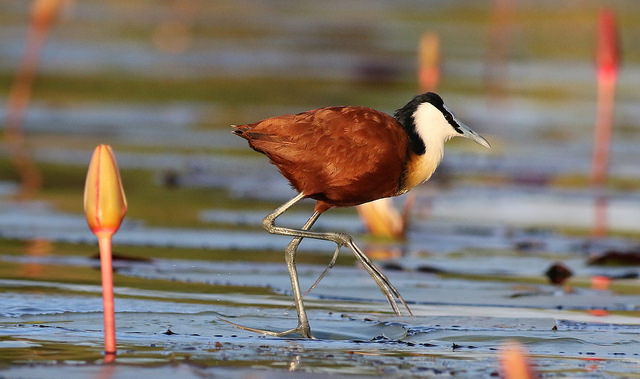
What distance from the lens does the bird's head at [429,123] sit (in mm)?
7180

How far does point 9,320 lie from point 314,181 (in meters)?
1.71

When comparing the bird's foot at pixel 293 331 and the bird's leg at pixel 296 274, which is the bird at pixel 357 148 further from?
the bird's foot at pixel 293 331

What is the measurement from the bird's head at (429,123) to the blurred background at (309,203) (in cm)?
97

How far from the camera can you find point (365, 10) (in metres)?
41.9

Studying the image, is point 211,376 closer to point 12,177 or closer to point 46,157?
point 12,177

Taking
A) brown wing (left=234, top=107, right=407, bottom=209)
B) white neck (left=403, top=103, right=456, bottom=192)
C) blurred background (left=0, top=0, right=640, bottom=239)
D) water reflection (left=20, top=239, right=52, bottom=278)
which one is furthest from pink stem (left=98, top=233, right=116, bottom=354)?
blurred background (left=0, top=0, right=640, bottom=239)

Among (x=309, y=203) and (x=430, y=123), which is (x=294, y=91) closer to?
(x=309, y=203)

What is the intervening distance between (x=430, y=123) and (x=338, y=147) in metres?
0.51

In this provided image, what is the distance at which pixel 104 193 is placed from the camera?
17.5 feet

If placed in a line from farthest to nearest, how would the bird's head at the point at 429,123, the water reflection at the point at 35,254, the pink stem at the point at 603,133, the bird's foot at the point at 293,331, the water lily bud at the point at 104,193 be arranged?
the pink stem at the point at 603,133 → the water reflection at the point at 35,254 → the bird's head at the point at 429,123 → the bird's foot at the point at 293,331 → the water lily bud at the point at 104,193

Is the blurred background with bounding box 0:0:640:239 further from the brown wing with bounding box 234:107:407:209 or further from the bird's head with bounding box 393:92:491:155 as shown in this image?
the bird's head with bounding box 393:92:491:155

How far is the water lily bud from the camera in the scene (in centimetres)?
527

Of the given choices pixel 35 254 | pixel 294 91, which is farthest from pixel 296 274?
pixel 294 91

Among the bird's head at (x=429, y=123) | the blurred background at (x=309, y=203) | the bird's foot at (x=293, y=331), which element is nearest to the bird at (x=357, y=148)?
the bird's head at (x=429, y=123)
